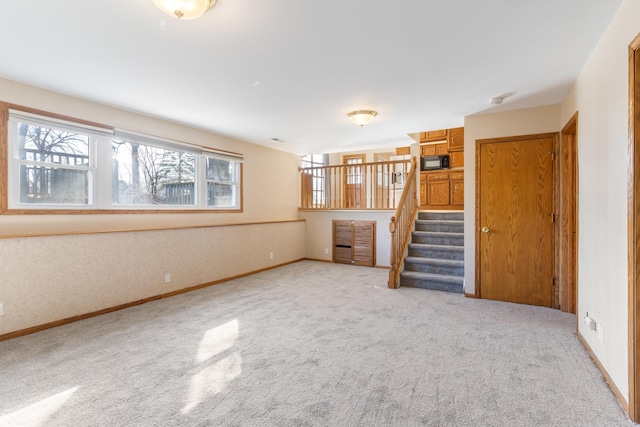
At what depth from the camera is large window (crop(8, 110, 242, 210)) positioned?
10.2 feet

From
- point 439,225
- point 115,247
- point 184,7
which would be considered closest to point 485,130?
point 439,225

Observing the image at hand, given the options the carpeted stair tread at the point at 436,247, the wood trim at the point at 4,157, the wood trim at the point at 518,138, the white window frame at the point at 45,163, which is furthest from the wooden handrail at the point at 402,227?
the wood trim at the point at 4,157

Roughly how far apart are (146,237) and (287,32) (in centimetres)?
313

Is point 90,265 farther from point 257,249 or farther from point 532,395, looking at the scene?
point 532,395

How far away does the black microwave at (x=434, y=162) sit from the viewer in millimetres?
6215

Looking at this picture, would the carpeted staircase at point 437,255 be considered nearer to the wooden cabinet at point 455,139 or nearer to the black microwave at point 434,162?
the black microwave at point 434,162

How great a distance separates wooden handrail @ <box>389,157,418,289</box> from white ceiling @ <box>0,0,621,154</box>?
1609 mm

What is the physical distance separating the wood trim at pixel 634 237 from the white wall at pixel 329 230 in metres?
4.48

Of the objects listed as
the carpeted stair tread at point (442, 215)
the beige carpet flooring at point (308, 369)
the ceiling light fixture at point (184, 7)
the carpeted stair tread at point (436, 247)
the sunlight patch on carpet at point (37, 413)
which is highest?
the ceiling light fixture at point (184, 7)

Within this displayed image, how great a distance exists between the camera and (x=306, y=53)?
8.11 feet

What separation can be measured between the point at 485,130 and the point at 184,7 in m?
3.79

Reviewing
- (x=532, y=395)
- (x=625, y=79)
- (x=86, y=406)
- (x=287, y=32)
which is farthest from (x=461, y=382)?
(x=287, y=32)

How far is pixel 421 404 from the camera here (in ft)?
6.06

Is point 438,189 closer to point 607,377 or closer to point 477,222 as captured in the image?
point 477,222
